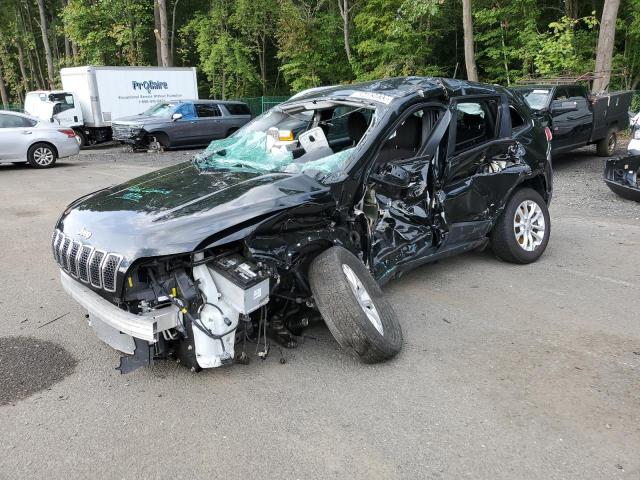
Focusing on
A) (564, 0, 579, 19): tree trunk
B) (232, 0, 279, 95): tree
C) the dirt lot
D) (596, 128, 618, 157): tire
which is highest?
(232, 0, 279, 95): tree

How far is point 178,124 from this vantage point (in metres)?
18.0

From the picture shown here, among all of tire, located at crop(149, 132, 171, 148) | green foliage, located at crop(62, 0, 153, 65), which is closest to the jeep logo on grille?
tire, located at crop(149, 132, 171, 148)

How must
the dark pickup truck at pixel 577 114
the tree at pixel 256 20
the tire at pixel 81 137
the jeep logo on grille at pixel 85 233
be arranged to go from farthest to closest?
the tree at pixel 256 20
the tire at pixel 81 137
the dark pickup truck at pixel 577 114
the jeep logo on grille at pixel 85 233

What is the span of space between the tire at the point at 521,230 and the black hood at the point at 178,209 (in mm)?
2413

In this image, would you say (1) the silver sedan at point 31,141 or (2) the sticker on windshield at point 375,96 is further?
(1) the silver sedan at point 31,141

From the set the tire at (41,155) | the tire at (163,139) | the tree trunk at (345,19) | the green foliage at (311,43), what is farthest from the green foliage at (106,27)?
the tire at (41,155)

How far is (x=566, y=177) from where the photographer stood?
435 inches

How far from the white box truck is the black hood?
684 inches

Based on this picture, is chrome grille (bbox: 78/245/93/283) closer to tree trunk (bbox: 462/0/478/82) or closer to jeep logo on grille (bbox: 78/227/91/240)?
jeep logo on grille (bbox: 78/227/91/240)

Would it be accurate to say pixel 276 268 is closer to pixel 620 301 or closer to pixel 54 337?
pixel 54 337

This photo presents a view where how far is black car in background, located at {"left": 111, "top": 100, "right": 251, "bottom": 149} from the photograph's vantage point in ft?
57.5

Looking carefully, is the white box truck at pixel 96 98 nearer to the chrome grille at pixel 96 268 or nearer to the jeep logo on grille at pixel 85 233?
the jeep logo on grille at pixel 85 233

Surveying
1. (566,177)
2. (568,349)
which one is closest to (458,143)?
(568,349)

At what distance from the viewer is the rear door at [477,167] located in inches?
187
